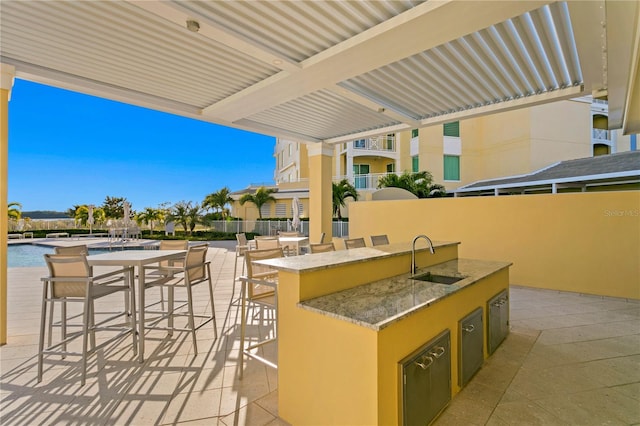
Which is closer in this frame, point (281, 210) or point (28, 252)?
point (28, 252)

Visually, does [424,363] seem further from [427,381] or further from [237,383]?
[237,383]

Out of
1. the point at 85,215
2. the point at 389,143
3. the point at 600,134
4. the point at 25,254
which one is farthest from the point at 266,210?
the point at 600,134

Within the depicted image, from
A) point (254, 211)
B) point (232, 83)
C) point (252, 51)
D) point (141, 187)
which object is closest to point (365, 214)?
point (232, 83)

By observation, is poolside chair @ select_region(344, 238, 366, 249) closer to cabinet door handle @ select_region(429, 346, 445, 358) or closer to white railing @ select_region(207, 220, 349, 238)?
cabinet door handle @ select_region(429, 346, 445, 358)

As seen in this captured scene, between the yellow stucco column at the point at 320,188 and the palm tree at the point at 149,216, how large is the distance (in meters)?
16.4

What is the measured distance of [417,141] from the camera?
1622 cm

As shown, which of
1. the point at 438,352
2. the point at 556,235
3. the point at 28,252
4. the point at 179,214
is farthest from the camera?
the point at 179,214

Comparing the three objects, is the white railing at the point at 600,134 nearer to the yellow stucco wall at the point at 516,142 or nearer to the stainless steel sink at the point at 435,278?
the yellow stucco wall at the point at 516,142

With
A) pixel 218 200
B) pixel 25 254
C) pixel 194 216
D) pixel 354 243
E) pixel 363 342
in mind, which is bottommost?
pixel 25 254

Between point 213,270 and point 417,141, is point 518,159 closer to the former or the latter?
point 417,141

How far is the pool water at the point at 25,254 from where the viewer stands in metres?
10.2

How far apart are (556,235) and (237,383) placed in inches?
235

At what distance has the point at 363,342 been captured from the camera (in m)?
1.64

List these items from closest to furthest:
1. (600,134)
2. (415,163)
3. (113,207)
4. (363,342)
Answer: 1. (363,342)
2. (600,134)
3. (415,163)
4. (113,207)
